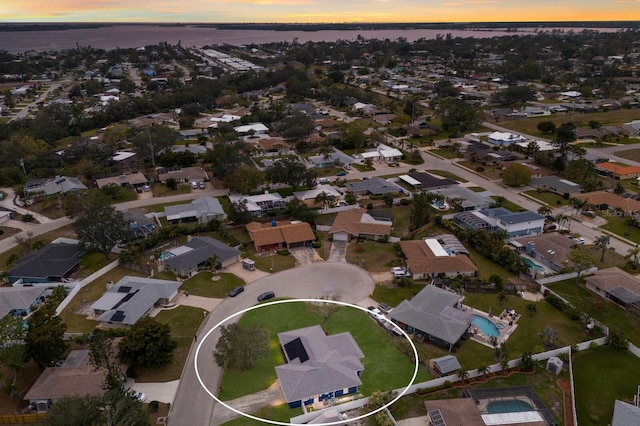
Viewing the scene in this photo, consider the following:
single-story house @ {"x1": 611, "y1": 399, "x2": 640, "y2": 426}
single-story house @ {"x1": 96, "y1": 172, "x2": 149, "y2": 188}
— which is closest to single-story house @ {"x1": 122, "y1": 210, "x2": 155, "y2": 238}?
single-story house @ {"x1": 96, "y1": 172, "x2": 149, "y2": 188}

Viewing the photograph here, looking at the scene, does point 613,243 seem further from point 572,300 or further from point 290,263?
point 290,263

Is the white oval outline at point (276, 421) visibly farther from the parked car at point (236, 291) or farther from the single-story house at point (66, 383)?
the single-story house at point (66, 383)

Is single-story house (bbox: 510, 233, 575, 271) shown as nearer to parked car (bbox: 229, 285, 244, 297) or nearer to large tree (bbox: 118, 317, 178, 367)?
parked car (bbox: 229, 285, 244, 297)

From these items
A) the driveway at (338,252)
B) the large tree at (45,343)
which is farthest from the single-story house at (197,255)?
the large tree at (45,343)

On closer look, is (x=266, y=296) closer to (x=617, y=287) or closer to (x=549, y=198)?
(x=617, y=287)

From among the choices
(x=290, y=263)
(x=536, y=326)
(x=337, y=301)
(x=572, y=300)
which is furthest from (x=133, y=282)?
(x=572, y=300)

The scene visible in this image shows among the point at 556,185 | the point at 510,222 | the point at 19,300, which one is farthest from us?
the point at 556,185

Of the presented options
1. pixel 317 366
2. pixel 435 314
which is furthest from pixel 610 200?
pixel 317 366
